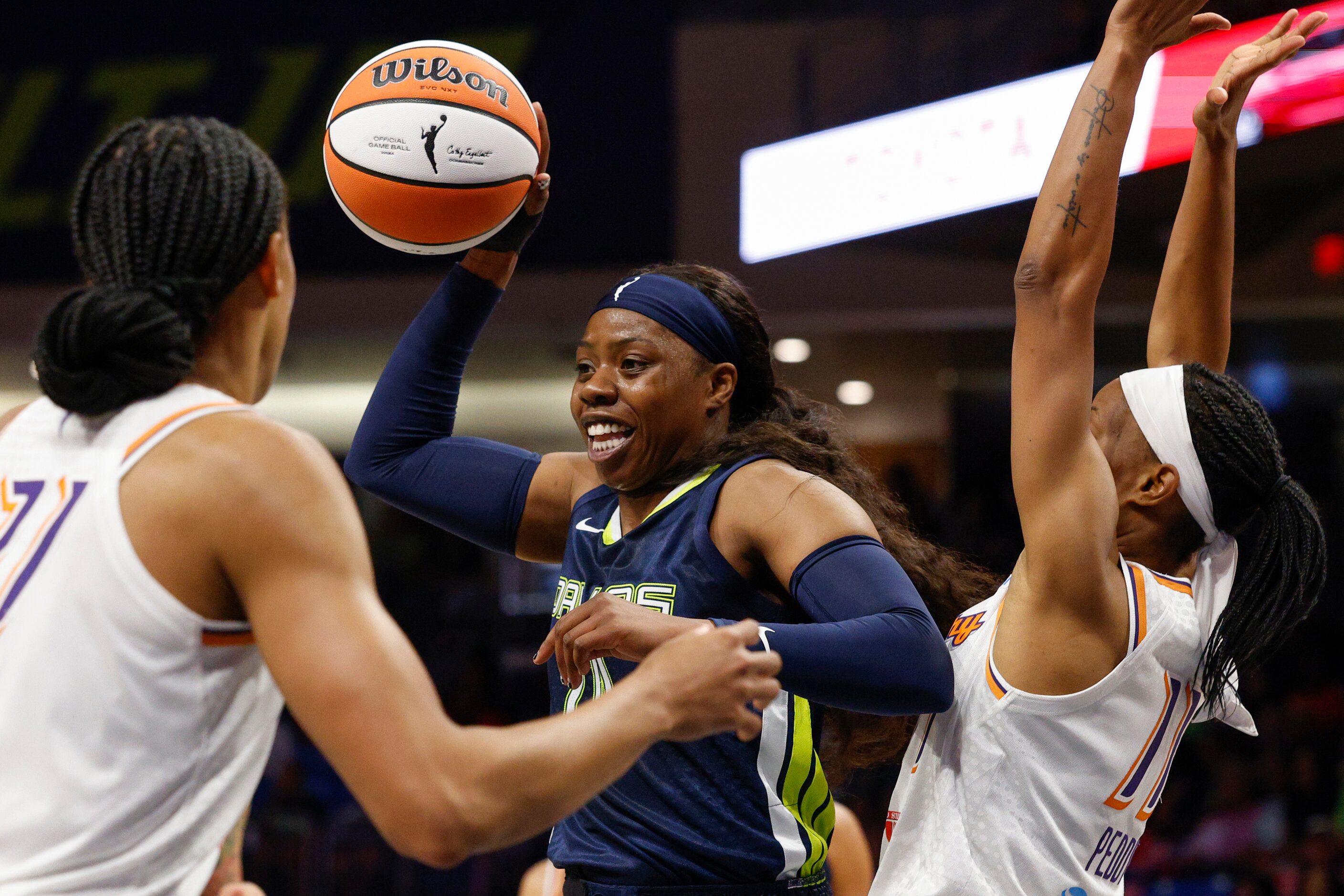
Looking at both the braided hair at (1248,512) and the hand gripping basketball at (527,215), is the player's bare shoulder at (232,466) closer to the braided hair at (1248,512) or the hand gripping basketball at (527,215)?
the hand gripping basketball at (527,215)

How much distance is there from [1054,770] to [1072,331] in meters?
0.71

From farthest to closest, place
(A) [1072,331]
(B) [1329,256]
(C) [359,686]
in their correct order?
(B) [1329,256] < (A) [1072,331] < (C) [359,686]

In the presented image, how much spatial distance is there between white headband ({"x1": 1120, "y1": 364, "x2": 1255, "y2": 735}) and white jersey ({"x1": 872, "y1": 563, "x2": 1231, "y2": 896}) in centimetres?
5

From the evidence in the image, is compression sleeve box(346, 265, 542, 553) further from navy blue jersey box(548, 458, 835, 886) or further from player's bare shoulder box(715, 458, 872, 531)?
player's bare shoulder box(715, 458, 872, 531)

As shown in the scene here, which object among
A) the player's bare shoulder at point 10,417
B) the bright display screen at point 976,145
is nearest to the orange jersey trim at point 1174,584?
the player's bare shoulder at point 10,417

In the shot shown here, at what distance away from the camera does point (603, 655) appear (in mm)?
1975

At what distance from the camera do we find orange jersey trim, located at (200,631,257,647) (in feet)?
4.90

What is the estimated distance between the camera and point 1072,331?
2059 millimetres

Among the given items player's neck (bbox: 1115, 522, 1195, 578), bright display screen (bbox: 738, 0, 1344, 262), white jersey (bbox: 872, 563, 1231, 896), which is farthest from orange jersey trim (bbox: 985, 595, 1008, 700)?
bright display screen (bbox: 738, 0, 1344, 262)

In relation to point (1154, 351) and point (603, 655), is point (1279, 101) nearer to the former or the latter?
point (1154, 351)

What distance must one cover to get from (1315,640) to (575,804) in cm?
828

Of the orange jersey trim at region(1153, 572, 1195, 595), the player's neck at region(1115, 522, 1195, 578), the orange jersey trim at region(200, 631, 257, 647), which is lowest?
the orange jersey trim at region(1153, 572, 1195, 595)

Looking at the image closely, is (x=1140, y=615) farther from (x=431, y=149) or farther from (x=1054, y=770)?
(x=431, y=149)

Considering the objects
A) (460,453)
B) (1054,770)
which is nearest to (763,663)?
(1054,770)
